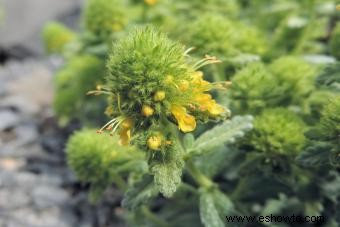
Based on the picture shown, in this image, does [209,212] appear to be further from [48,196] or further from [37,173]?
[37,173]

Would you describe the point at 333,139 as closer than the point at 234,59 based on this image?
Yes

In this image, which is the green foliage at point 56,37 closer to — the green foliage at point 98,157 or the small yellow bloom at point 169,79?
the green foliage at point 98,157

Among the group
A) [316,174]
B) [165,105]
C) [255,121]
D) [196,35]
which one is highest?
[196,35]

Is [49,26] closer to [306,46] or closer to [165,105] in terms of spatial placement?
[306,46]

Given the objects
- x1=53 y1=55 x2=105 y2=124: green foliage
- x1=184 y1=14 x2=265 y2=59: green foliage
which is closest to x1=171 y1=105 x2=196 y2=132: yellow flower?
x1=184 y1=14 x2=265 y2=59: green foliage

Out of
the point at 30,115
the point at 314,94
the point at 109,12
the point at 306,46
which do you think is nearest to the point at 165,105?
the point at 314,94

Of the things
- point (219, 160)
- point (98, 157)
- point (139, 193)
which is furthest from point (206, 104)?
point (98, 157)

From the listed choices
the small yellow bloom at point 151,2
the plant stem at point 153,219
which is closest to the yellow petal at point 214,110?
the plant stem at point 153,219
